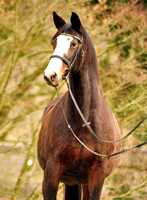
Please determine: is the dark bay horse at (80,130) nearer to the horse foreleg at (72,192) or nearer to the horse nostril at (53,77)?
the horse nostril at (53,77)

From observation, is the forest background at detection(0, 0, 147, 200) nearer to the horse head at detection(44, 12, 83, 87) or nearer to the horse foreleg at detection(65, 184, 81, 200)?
the horse foreleg at detection(65, 184, 81, 200)

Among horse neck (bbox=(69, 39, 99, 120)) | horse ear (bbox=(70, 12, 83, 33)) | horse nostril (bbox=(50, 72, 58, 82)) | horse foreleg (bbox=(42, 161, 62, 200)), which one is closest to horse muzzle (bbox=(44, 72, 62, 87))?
horse nostril (bbox=(50, 72, 58, 82))

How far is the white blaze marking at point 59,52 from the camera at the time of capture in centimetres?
256

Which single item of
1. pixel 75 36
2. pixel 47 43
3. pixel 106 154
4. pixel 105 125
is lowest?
pixel 106 154

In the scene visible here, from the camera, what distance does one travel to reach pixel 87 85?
3.03 meters

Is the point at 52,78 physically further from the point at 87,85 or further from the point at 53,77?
the point at 87,85

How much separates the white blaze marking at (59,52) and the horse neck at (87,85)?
275mm

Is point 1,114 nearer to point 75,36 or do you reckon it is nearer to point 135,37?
point 135,37

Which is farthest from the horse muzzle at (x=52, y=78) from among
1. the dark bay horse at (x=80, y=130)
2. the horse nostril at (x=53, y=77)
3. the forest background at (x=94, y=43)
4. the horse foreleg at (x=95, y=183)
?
the forest background at (x=94, y=43)

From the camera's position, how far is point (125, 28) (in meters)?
7.85

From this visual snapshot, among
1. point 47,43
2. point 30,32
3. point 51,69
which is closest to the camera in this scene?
point 51,69

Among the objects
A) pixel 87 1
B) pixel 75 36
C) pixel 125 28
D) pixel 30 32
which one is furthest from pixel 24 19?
pixel 75 36

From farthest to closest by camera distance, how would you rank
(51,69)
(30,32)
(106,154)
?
(30,32), (106,154), (51,69)

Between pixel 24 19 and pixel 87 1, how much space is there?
1.66 metres
